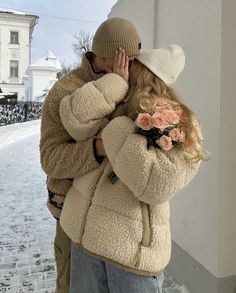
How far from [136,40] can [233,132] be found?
45.2 inches

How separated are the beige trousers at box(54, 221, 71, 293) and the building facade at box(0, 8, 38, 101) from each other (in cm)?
4428

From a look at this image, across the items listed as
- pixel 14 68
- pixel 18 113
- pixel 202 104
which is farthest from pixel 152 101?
pixel 14 68

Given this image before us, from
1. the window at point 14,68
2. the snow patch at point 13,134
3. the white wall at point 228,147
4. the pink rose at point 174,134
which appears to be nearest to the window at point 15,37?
the window at point 14,68

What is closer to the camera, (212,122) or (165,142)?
(165,142)

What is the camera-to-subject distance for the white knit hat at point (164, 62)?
1.51 m

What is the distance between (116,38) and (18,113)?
21.2m

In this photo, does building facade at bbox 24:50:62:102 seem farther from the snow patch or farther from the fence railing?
the snow patch

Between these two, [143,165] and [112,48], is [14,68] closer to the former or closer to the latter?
Answer: [112,48]

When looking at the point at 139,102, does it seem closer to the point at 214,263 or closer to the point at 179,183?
the point at 179,183

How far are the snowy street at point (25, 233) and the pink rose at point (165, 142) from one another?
89.1 inches

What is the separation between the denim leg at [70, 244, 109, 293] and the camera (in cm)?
167

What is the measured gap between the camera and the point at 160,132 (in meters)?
1.40

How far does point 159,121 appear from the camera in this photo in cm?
139

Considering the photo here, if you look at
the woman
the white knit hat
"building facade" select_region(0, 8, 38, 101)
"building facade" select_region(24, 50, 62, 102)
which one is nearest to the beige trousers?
the woman
